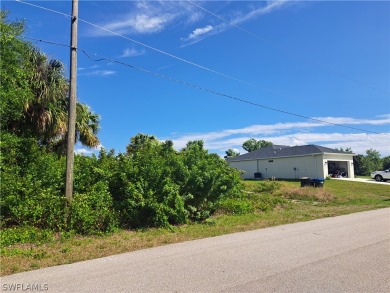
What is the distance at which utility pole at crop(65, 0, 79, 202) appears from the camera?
28.7 ft

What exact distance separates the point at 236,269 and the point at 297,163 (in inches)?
1361

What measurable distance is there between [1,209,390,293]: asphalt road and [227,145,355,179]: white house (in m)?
30.0

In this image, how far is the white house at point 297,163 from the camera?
36.8m

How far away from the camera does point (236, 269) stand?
5.54 m

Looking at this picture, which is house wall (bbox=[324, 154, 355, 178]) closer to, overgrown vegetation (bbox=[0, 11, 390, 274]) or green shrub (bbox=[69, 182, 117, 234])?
overgrown vegetation (bbox=[0, 11, 390, 274])

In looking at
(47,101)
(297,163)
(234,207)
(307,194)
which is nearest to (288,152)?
(297,163)

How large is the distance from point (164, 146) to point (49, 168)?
4060 mm

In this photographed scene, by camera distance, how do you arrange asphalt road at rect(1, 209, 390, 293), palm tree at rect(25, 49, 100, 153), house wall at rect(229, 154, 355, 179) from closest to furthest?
1. asphalt road at rect(1, 209, 390, 293)
2. palm tree at rect(25, 49, 100, 153)
3. house wall at rect(229, 154, 355, 179)

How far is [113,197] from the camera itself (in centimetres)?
1002

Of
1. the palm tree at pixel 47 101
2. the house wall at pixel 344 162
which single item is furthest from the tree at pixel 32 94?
the house wall at pixel 344 162

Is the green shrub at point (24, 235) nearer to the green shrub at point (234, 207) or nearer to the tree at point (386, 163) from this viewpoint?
the green shrub at point (234, 207)

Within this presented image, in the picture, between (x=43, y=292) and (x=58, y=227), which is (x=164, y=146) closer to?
(x=58, y=227)

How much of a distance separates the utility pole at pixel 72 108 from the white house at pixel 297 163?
3045cm

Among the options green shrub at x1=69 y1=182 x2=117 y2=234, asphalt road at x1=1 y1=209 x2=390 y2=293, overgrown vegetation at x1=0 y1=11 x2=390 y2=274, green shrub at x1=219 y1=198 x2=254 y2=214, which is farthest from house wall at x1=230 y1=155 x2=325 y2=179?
asphalt road at x1=1 y1=209 x2=390 y2=293
